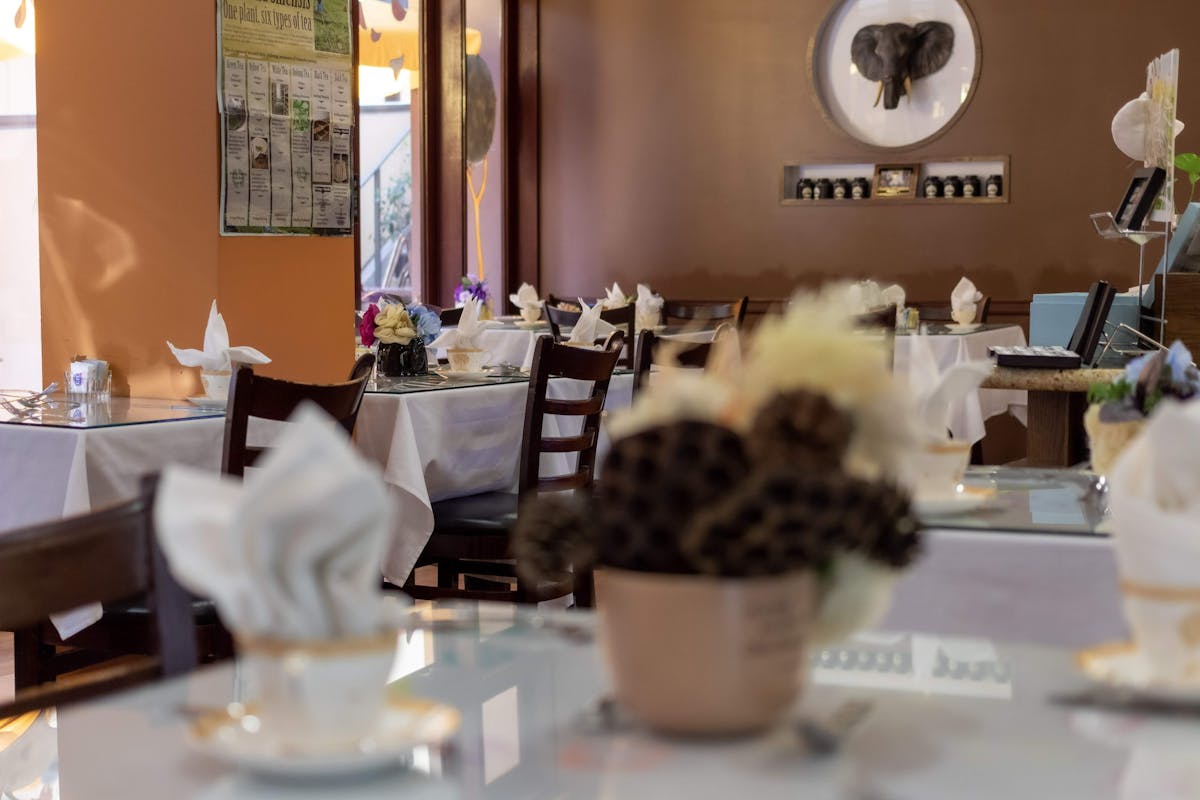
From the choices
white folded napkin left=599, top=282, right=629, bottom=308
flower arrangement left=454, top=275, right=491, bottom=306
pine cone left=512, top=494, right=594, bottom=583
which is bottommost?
pine cone left=512, top=494, right=594, bottom=583

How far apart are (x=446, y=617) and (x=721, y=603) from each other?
1.48 feet

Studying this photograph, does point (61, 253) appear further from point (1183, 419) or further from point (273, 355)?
point (1183, 419)

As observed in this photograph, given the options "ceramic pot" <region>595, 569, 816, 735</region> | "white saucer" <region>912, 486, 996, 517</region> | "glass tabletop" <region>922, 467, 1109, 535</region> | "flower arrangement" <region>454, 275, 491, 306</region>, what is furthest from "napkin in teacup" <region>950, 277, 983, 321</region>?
"ceramic pot" <region>595, 569, 816, 735</region>

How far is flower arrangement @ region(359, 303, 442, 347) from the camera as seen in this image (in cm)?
402

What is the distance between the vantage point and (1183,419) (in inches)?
41.0

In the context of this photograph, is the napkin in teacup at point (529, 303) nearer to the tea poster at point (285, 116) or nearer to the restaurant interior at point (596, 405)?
the restaurant interior at point (596, 405)

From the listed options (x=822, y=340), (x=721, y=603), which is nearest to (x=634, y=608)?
(x=721, y=603)

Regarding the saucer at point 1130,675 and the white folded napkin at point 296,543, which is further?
the saucer at point 1130,675

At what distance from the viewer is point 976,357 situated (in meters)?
6.22

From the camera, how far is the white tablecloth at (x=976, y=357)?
5621 mm

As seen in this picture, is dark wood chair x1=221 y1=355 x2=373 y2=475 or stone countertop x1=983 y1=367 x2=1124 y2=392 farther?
stone countertop x1=983 y1=367 x2=1124 y2=392

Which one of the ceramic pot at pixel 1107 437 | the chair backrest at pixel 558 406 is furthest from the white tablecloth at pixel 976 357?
the ceramic pot at pixel 1107 437

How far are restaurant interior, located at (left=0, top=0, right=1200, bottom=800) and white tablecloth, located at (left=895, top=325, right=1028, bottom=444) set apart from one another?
0.03 meters

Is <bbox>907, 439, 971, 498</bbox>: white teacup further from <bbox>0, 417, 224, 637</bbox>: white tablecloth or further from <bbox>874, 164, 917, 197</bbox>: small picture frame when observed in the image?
<bbox>874, 164, 917, 197</bbox>: small picture frame
